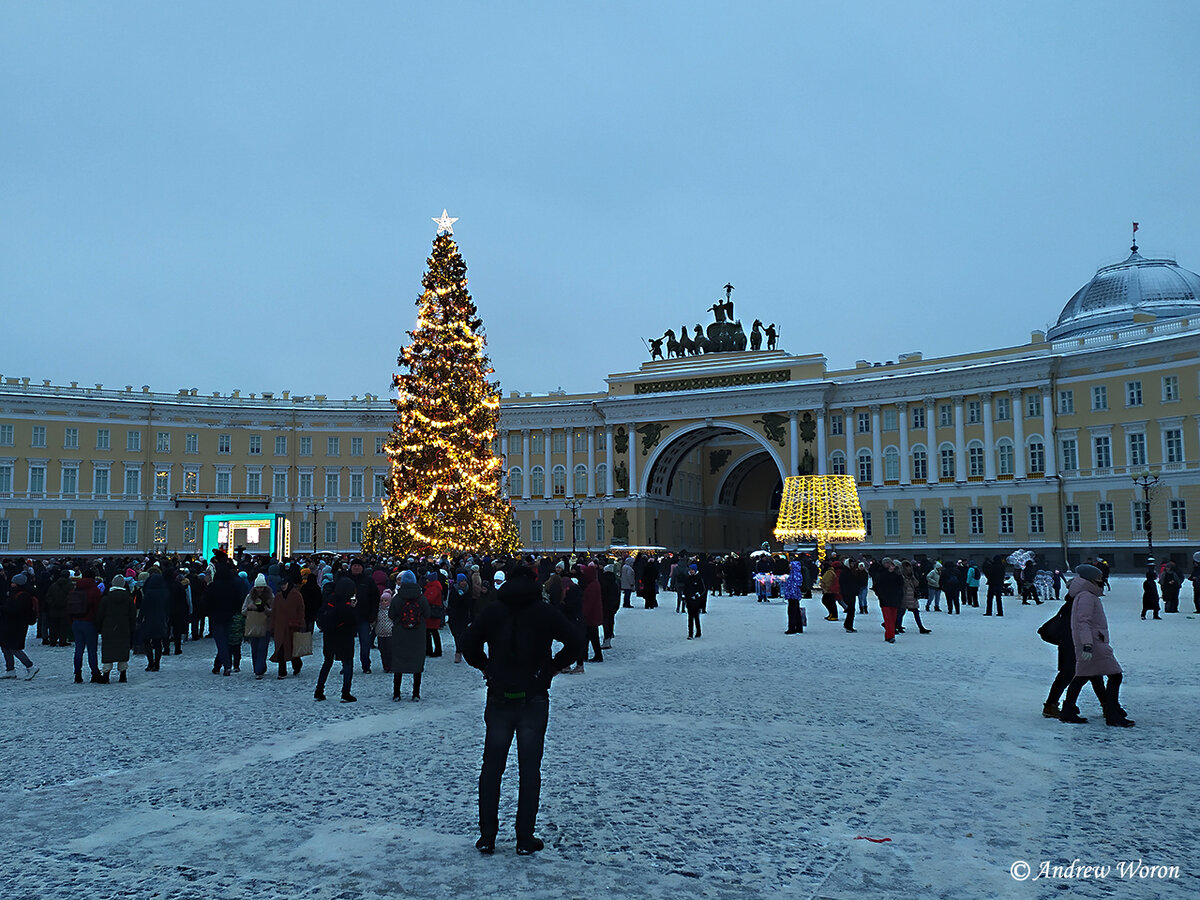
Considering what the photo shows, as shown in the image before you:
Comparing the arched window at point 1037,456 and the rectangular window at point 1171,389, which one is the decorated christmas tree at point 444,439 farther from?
the rectangular window at point 1171,389

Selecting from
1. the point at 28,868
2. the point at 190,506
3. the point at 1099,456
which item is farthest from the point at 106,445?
the point at 28,868

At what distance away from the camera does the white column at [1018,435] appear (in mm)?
54312

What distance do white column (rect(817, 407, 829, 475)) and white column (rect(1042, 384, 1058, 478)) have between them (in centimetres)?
1280

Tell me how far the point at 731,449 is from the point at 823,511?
3614 cm

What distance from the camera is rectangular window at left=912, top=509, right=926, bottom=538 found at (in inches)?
2263

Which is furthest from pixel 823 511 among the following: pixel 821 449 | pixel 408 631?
pixel 408 631

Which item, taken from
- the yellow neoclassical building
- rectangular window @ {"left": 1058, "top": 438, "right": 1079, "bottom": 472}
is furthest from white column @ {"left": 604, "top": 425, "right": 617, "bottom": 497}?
rectangular window @ {"left": 1058, "top": 438, "right": 1079, "bottom": 472}

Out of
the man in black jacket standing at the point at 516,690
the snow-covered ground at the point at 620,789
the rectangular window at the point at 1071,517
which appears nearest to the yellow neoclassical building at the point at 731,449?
the rectangular window at the point at 1071,517

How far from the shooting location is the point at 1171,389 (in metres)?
48.7

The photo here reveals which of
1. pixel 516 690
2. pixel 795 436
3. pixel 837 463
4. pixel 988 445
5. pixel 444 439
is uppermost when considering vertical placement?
pixel 795 436

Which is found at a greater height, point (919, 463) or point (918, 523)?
point (919, 463)

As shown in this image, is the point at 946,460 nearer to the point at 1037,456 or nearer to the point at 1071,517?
the point at 1037,456

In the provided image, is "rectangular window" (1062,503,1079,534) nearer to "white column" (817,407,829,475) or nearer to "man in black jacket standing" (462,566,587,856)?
"white column" (817,407,829,475)

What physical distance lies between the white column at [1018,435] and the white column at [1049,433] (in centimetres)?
114
